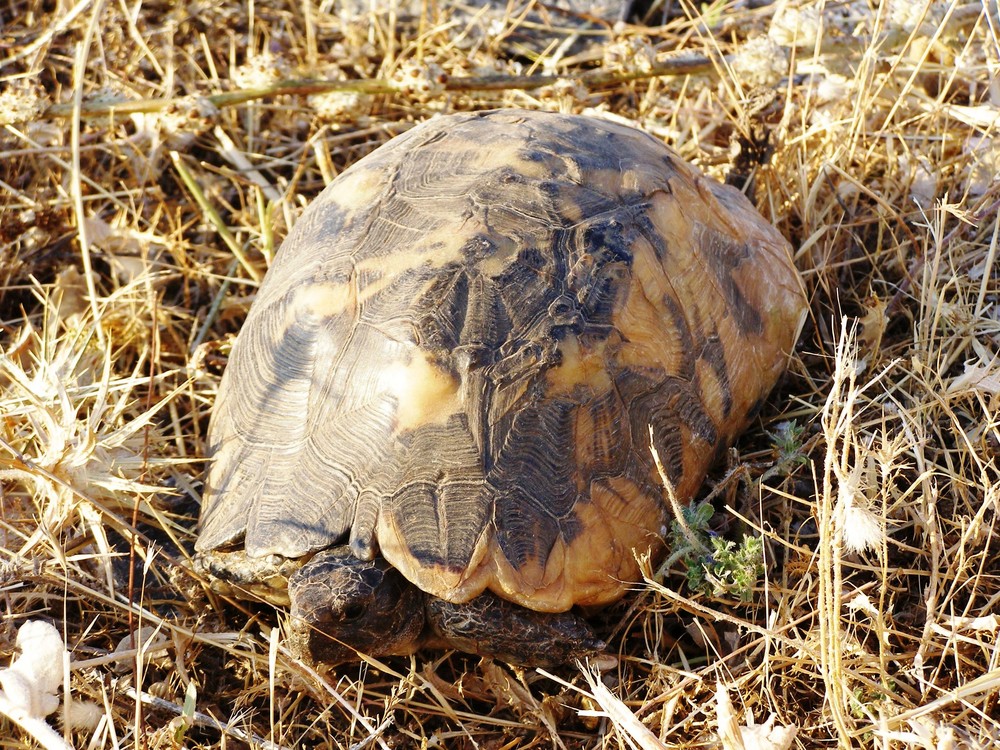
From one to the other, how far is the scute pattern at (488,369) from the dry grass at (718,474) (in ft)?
1.04

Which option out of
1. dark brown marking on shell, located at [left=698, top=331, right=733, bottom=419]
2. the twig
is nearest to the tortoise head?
dark brown marking on shell, located at [left=698, top=331, right=733, bottom=419]

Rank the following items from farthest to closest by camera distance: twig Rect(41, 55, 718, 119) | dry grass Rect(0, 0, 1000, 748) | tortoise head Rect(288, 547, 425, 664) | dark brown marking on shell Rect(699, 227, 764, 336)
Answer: twig Rect(41, 55, 718, 119) < dark brown marking on shell Rect(699, 227, 764, 336) < dry grass Rect(0, 0, 1000, 748) < tortoise head Rect(288, 547, 425, 664)

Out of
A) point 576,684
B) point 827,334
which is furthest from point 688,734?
point 827,334

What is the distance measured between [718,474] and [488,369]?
44.3 inches

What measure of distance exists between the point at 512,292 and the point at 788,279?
4.44 feet

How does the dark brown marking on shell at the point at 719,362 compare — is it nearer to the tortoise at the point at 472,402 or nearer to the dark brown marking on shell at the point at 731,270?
the tortoise at the point at 472,402

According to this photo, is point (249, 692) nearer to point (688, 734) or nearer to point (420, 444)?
point (420, 444)

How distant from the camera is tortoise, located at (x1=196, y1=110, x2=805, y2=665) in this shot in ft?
8.71

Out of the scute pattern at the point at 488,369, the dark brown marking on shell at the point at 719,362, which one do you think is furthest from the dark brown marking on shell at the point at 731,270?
the dark brown marking on shell at the point at 719,362

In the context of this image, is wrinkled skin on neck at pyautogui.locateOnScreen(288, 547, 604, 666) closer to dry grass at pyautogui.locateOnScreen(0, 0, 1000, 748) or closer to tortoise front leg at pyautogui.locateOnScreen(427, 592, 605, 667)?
tortoise front leg at pyautogui.locateOnScreen(427, 592, 605, 667)

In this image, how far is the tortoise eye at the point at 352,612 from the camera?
258 cm

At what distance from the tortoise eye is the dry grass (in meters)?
0.22

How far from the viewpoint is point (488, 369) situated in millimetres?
2695

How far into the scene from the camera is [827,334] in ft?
12.2
